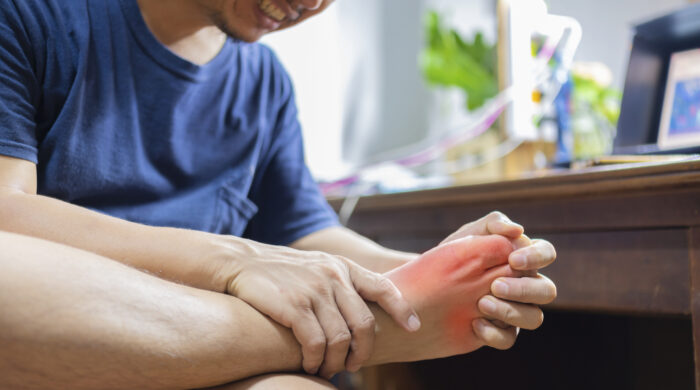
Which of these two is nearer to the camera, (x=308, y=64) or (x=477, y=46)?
(x=308, y=64)

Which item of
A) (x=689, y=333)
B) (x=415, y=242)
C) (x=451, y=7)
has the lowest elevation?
(x=689, y=333)

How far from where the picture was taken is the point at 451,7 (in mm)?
2102

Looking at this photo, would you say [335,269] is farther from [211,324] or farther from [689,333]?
[689,333]

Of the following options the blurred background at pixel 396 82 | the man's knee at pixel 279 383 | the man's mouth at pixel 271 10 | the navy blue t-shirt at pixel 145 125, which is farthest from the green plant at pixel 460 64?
the man's knee at pixel 279 383

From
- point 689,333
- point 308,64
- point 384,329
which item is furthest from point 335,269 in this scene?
point 308,64

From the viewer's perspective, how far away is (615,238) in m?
0.74

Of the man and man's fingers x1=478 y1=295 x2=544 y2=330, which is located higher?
the man

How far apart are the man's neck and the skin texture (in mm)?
428

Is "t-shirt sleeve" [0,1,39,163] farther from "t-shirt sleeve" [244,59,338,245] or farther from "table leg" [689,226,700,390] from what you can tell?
"table leg" [689,226,700,390]

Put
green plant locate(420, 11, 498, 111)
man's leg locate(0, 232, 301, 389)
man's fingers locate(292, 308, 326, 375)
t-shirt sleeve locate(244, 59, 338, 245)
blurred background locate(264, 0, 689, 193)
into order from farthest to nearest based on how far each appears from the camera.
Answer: green plant locate(420, 11, 498, 111) → blurred background locate(264, 0, 689, 193) → t-shirt sleeve locate(244, 59, 338, 245) → man's fingers locate(292, 308, 326, 375) → man's leg locate(0, 232, 301, 389)

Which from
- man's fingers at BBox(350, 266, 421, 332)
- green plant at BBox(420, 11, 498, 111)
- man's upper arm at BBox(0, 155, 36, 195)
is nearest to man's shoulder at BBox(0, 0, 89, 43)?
man's upper arm at BBox(0, 155, 36, 195)

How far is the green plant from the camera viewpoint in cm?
182

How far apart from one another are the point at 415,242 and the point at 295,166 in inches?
9.9

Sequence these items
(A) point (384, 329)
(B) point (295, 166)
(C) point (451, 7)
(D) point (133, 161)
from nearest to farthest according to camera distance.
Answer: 1. (A) point (384, 329)
2. (D) point (133, 161)
3. (B) point (295, 166)
4. (C) point (451, 7)
